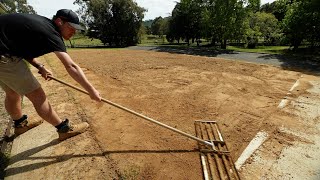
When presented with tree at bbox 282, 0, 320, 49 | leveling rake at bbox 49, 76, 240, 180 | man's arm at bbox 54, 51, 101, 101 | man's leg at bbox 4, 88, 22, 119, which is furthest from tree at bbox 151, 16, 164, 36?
man's arm at bbox 54, 51, 101, 101

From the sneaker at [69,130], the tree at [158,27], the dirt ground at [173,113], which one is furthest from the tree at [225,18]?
the tree at [158,27]

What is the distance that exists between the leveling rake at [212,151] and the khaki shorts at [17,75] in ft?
1.70

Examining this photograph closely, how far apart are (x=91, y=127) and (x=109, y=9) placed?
1222 inches

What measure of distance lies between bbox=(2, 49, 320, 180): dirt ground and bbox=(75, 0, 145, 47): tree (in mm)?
25535

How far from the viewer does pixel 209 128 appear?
13.4 ft

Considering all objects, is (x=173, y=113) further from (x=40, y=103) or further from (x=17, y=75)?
(x=17, y=75)

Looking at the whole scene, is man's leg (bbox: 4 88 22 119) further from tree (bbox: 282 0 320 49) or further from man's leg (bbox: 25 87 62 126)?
tree (bbox: 282 0 320 49)

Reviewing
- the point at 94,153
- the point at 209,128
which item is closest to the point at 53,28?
the point at 94,153

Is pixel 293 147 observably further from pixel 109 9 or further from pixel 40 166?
pixel 109 9

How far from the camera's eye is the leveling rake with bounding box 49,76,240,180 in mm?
2969

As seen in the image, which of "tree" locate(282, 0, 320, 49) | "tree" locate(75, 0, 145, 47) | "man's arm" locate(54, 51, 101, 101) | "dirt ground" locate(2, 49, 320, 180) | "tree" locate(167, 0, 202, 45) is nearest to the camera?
"man's arm" locate(54, 51, 101, 101)

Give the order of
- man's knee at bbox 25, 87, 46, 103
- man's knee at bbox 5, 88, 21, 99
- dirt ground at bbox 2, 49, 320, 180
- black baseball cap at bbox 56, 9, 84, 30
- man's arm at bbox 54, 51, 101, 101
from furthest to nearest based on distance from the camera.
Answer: man's knee at bbox 5, 88, 21, 99 < dirt ground at bbox 2, 49, 320, 180 < man's knee at bbox 25, 87, 46, 103 < black baseball cap at bbox 56, 9, 84, 30 < man's arm at bbox 54, 51, 101, 101

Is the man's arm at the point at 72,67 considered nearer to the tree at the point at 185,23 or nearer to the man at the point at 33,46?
the man at the point at 33,46

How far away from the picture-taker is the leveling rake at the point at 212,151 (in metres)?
2.97
